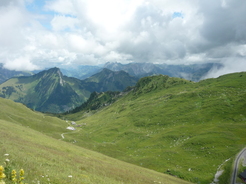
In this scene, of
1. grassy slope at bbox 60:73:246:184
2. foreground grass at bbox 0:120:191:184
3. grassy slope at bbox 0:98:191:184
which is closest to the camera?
foreground grass at bbox 0:120:191:184

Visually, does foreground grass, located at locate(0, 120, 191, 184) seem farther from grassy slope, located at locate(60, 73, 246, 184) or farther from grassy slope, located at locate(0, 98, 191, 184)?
grassy slope, located at locate(60, 73, 246, 184)

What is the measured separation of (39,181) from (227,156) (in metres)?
72.9

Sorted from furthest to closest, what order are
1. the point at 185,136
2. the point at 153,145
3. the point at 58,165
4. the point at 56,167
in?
1. the point at 153,145
2. the point at 185,136
3. the point at 58,165
4. the point at 56,167

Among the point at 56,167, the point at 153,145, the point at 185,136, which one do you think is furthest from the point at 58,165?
the point at 185,136

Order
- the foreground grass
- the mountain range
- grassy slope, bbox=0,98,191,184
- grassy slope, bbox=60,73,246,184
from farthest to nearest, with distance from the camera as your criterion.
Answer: grassy slope, bbox=60,73,246,184 → the mountain range → grassy slope, bbox=0,98,191,184 → the foreground grass

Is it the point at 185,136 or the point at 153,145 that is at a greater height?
the point at 185,136

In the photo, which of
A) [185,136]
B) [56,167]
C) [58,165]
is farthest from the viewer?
[185,136]

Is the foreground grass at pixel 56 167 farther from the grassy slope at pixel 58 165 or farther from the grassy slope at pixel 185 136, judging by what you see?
the grassy slope at pixel 185 136

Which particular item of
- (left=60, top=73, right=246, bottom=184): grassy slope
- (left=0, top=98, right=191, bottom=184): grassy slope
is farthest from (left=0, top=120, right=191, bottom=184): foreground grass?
(left=60, top=73, right=246, bottom=184): grassy slope

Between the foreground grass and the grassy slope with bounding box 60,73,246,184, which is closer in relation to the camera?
the foreground grass

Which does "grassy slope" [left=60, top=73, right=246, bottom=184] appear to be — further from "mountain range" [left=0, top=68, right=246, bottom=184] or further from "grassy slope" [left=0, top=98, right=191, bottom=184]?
"grassy slope" [left=0, top=98, right=191, bottom=184]

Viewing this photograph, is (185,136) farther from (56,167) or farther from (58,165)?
(56,167)

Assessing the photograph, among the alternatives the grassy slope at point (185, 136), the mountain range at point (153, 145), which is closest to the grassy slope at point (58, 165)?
the mountain range at point (153, 145)

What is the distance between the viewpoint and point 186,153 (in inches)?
2881
